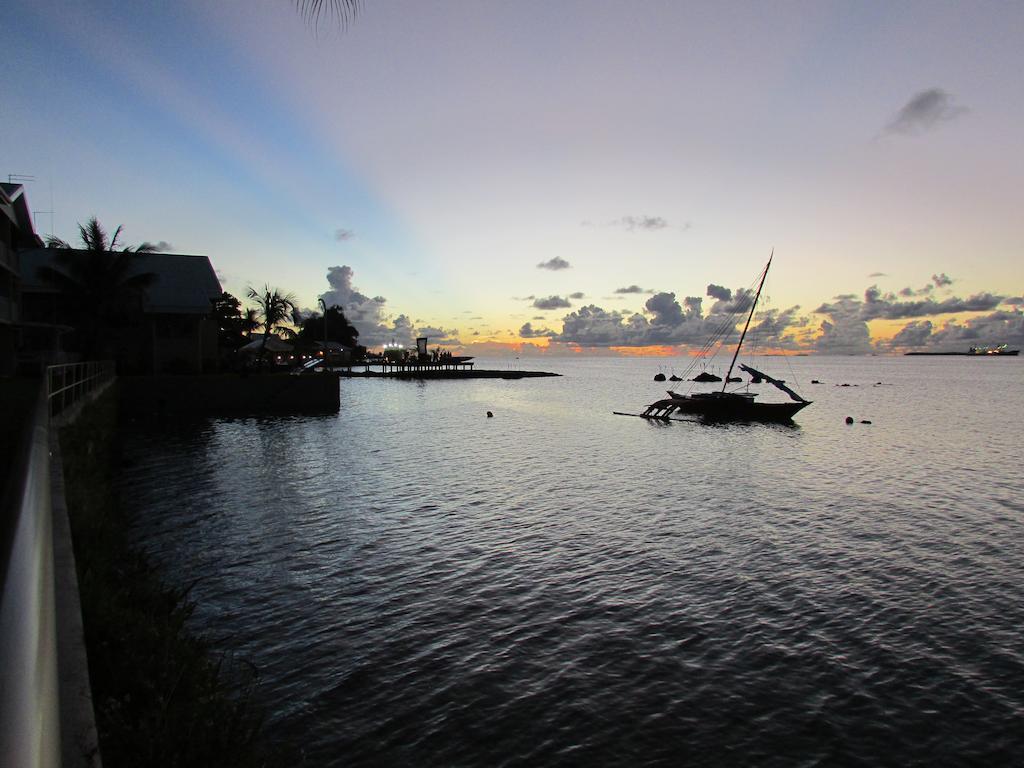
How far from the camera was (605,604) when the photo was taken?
42.4ft

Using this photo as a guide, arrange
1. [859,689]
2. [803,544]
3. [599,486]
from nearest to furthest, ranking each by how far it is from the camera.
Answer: [859,689], [803,544], [599,486]

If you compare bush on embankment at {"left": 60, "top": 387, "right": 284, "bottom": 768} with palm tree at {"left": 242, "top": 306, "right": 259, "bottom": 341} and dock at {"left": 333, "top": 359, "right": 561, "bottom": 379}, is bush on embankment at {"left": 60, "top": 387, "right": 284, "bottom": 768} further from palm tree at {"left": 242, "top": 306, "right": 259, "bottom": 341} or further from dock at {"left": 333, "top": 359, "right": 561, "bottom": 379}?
dock at {"left": 333, "top": 359, "right": 561, "bottom": 379}

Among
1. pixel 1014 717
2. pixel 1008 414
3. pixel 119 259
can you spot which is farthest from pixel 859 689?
pixel 1008 414

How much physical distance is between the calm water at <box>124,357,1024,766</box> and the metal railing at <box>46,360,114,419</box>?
3480 mm

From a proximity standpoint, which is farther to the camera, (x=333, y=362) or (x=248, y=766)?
(x=333, y=362)

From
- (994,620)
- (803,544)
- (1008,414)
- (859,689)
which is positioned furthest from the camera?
(1008,414)

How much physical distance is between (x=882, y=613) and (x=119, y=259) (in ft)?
143

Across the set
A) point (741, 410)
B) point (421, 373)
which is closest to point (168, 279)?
point (741, 410)

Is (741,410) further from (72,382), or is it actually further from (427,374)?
(427,374)

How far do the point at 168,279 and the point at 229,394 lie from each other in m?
10.8

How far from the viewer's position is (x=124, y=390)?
39969 millimetres

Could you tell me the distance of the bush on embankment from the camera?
5.34m

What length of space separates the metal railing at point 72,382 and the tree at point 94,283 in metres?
3.43

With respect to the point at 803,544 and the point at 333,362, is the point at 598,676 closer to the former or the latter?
the point at 803,544
